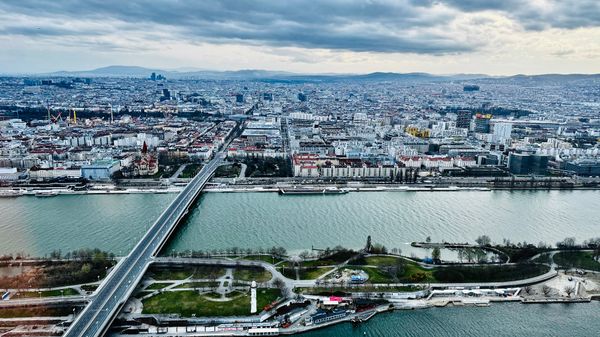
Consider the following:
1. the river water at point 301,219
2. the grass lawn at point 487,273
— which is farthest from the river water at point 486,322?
the river water at point 301,219

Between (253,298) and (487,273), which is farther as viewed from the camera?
(487,273)

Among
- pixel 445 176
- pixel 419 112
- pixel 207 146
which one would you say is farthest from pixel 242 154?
pixel 419 112

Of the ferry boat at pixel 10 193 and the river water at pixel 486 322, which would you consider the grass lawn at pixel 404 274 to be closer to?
the river water at pixel 486 322

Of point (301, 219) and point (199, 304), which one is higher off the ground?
point (301, 219)

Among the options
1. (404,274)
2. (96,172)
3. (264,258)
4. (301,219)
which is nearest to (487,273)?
(404,274)

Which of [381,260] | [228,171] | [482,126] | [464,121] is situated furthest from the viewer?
[464,121]

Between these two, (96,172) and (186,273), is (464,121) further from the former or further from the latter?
(186,273)

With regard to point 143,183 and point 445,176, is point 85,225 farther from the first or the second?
point 445,176
